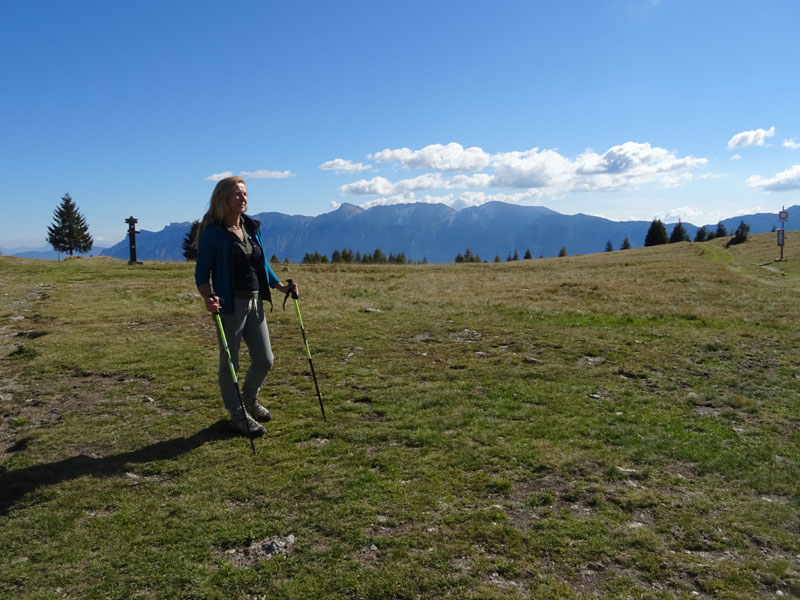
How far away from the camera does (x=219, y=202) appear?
6.95 m

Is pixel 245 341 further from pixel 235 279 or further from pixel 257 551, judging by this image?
pixel 257 551

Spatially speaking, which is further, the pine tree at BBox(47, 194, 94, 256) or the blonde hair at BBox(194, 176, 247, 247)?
the pine tree at BBox(47, 194, 94, 256)

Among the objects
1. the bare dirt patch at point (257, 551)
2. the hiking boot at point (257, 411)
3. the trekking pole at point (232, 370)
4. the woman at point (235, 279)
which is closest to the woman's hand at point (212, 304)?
the woman at point (235, 279)

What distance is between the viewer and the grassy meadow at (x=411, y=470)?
14.4 feet

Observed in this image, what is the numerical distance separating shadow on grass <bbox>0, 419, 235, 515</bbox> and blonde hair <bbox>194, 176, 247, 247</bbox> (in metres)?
2.92

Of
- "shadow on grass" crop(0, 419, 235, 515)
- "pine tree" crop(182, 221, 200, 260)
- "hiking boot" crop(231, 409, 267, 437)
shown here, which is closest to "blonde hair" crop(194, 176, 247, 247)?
"pine tree" crop(182, 221, 200, 260)

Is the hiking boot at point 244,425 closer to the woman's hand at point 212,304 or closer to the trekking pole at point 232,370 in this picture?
the trekking pole at point 232,370

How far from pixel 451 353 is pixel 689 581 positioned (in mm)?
8187

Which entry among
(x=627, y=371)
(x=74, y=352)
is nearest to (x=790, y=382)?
(x=627, y=371)

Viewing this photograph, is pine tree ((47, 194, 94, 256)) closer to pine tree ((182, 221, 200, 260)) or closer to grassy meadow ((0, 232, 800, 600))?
pine tree ((182, 221, 200, 260))

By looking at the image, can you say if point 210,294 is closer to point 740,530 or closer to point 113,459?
point 113,459

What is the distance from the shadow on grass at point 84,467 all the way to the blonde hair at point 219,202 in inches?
115

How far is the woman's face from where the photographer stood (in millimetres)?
6957

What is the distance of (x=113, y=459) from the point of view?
6.63 metres
